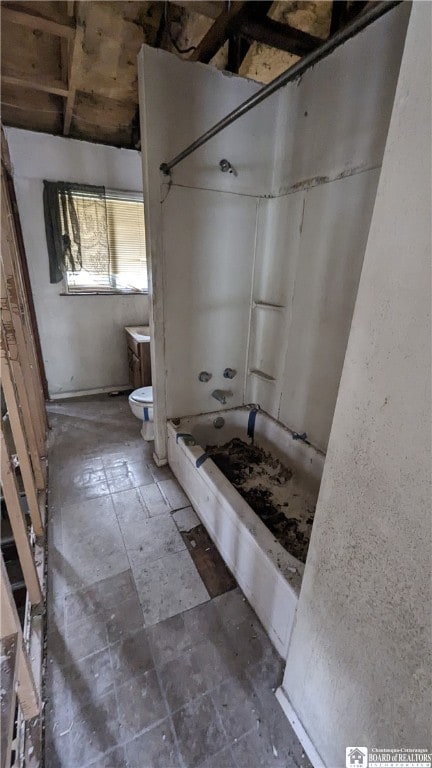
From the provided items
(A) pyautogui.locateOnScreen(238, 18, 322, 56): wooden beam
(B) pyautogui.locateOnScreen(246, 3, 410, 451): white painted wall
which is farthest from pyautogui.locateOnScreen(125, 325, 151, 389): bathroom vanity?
(A) pyautogui.locateOnScreen(238, 18, 322, 56): wooden beam

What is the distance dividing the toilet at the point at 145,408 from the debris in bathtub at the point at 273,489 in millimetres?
565

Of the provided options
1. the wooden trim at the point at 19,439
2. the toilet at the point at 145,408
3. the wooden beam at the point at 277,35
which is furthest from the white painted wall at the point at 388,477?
the toilet at the point at 145,408

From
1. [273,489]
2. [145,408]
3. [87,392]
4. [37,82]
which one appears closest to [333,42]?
[273,489]

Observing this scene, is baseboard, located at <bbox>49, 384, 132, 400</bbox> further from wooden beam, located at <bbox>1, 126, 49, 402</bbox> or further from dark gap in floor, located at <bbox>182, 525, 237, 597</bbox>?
dark gap in floor, located at <bbox>182, 525, 237, 597</bbox>

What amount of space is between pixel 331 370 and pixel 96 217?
2735 millimetres

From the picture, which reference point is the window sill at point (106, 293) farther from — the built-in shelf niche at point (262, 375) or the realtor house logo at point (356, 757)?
the realtor house logo at point (356, 757)

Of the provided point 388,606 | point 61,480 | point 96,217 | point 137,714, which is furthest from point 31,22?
point 137,714

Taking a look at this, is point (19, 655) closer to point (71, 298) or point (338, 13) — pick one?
point (71, 298)

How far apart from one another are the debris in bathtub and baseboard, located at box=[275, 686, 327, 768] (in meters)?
0.53

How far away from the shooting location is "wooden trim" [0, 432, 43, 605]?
1062 mm

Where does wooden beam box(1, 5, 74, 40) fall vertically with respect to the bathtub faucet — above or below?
above

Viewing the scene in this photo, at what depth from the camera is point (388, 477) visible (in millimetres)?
641

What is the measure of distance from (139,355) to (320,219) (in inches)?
79.8

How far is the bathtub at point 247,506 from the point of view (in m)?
1.21
